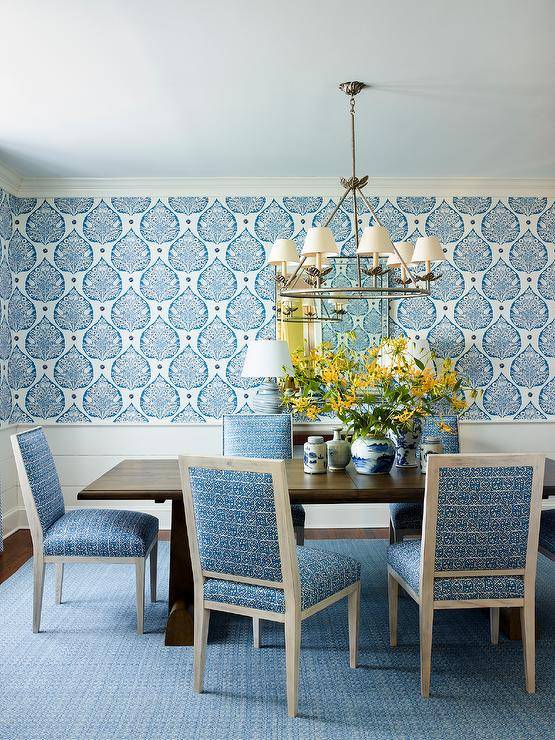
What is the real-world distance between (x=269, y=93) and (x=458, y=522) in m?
2.22

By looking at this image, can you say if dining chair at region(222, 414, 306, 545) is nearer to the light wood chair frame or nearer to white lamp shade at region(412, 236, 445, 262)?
white lamp shade at region(412, 236, 445, 262)

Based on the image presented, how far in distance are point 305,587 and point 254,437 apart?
1.52 m

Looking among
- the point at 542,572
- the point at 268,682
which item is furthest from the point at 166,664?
the point at 542,572

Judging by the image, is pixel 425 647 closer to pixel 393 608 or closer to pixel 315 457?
pixel 393 608

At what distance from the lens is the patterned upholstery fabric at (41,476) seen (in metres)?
3.14

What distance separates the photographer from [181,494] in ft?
9.76

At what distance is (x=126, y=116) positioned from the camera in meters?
3.75

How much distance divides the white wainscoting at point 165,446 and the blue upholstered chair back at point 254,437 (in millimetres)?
1216

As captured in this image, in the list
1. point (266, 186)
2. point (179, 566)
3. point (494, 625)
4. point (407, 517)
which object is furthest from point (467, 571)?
point (266, 186)

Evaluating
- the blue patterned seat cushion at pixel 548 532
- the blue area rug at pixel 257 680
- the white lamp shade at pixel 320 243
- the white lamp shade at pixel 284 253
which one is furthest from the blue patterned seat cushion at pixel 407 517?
the white lamp shade at pixel 320 243

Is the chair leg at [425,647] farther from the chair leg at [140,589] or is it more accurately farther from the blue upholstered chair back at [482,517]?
the chair leg at [140,589]

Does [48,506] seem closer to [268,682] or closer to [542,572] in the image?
[268,682]

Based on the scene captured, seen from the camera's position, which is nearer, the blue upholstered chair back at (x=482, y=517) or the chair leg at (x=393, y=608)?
the blue upholstered chair back at (x=482, y=517)

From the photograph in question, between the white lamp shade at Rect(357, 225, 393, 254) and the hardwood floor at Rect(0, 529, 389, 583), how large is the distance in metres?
2.64
